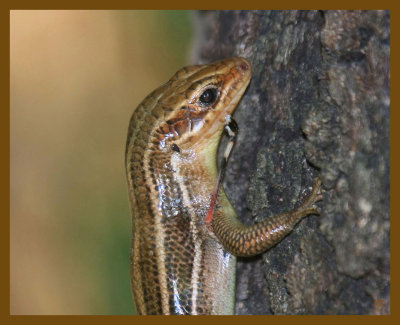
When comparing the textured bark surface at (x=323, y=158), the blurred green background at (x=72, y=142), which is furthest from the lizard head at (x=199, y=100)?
the blurred green background at (x=72, y=142)

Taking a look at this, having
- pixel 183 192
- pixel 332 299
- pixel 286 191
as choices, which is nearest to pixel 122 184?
pixel 183 192

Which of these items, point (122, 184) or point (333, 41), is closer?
point (333, 41)

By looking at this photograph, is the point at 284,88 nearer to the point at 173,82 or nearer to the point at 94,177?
the point at 173,82

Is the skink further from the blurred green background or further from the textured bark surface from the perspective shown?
the blurred green background

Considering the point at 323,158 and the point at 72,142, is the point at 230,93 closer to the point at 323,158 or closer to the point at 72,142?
the point at 323,158

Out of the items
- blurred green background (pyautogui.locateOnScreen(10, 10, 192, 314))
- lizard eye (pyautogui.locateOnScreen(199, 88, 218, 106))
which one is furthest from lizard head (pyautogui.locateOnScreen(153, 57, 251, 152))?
blurred green background (pyautogui.locateOnScreen(10, 10, 192, 314))

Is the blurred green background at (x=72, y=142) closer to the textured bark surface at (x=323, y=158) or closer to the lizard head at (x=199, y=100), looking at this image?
the lizard head at (x=199, y=100)

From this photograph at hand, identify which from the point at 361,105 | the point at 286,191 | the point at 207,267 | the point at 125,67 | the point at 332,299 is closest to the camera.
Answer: the point at 361,105
